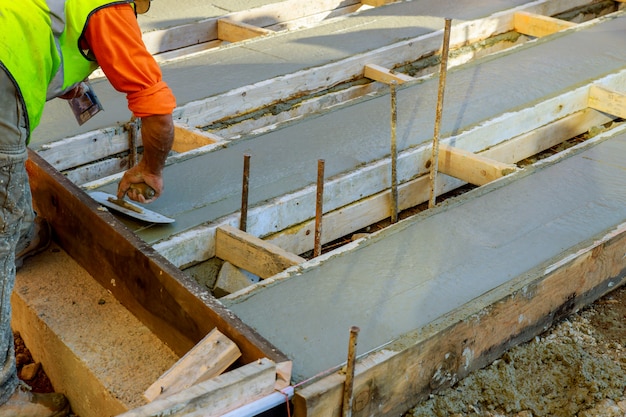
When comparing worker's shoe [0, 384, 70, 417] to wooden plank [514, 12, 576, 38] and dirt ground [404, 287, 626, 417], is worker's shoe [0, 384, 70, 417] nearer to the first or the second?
dirt ground [404, 287, 626, 417]

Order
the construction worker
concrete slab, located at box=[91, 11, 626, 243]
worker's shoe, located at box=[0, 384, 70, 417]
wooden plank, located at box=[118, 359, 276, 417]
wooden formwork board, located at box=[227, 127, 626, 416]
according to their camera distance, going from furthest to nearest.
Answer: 1. concrete slab, located at box=[91, 11, 626, 243]
2. worker's shoe, located at box=[0, 384, 70, 417]
3. wooden formwork board, located at box=[227, 127, 626, 416]
4. the construction worker
5. wooden plank, located at box=[118, 359, 276, 417]

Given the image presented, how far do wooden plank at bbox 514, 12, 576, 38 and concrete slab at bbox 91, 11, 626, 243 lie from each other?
26cm

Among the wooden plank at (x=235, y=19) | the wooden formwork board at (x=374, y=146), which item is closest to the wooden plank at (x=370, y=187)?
the wooden formwork board at (x=374, y=146)

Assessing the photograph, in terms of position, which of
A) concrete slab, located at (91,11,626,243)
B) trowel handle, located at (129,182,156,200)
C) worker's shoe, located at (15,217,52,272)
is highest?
trowel handle, located at (129,182,156,200)

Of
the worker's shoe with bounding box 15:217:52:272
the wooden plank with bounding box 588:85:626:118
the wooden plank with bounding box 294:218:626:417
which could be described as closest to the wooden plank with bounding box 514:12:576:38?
the wooden plank with bounding box 588:85:626:118

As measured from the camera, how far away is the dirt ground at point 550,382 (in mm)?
3336

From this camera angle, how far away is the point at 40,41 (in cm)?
293

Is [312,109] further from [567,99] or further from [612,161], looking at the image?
[612,161]

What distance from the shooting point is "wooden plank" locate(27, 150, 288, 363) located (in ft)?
10.1

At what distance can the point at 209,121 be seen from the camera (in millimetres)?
5273

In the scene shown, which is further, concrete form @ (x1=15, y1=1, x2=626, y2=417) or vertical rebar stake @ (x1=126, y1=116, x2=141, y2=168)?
vertical rebar stake @ (x1=126, y1=116, x2=141, y2=168)

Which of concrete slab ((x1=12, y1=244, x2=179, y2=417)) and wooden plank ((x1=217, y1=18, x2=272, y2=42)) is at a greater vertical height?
wooden plank ((x1=217, y1=18, x2=272, y2=42))

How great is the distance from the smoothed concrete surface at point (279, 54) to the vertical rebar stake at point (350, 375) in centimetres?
250

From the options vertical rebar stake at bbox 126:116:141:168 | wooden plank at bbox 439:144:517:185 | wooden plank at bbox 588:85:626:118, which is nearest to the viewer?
wooden plank at bbox 439:144:517:185
